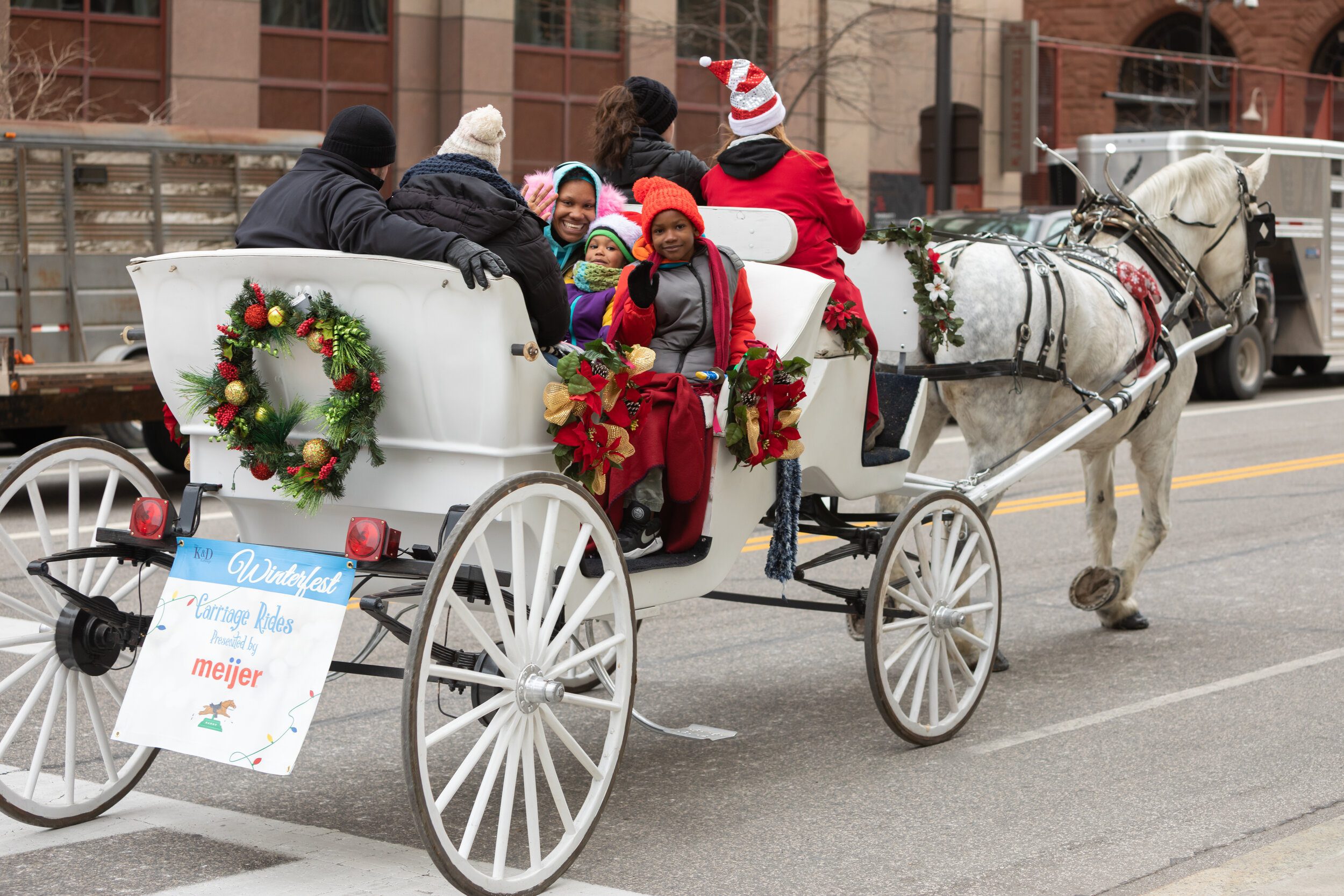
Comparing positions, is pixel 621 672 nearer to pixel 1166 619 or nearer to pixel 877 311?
pixel 877 311

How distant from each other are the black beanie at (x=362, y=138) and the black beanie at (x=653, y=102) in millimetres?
1832

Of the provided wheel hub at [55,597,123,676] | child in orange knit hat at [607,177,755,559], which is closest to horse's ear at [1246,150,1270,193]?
child in orange knit hat at [607,177,755,559]

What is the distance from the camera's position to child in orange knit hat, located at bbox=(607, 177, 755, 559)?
5.48 metres

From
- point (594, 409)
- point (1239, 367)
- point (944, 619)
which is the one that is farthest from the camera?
point (1239, 367)

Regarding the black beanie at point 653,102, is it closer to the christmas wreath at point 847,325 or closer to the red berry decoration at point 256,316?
the christmas wreath at point 847,325

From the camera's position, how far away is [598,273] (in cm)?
585

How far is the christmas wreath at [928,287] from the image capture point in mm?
7078

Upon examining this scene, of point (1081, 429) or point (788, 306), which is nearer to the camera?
point (788, 306)

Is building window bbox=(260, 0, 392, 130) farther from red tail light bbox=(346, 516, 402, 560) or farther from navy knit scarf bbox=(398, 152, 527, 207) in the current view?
red tail light bbox=(346, 516, 402, 560)

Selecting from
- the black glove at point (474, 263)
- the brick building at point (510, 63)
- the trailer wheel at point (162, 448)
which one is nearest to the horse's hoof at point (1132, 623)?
the black glove at point (474, 263)

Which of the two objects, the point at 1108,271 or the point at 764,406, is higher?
the point at 1108,271

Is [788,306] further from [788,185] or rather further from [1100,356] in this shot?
[1100,356]

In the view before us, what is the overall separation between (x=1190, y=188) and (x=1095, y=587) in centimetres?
225

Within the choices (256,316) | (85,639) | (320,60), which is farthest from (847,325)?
(320,60)
